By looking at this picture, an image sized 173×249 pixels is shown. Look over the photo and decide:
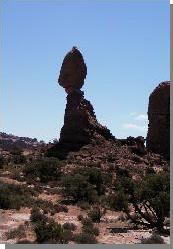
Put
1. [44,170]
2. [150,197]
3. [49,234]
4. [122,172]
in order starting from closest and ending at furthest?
[49,234] → [150,197] → [44,170] → [122,172]

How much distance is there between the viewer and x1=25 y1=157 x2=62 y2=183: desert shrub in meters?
31.4

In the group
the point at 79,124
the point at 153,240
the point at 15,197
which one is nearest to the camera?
the point at 153,240

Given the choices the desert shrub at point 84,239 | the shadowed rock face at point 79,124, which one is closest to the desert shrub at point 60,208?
the desert shrub at point 84,239

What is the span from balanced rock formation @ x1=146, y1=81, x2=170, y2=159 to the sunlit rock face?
7343mm

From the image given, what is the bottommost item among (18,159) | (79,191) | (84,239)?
(84,239)

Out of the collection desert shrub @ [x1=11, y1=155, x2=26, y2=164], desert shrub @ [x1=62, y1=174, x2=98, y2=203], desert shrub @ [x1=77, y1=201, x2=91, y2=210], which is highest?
desert shrub @ [x1=11, y1=155, x2=26, y2=164]

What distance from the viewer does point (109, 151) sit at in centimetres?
4191

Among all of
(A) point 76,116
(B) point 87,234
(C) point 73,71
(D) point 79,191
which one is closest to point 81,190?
(D) point 79,191

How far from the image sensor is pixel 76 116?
4303 centimetres

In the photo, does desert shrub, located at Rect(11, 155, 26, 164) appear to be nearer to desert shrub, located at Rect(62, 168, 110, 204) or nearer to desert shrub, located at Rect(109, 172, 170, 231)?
desert shrub, located at Rect(62, 168, 110, 204)

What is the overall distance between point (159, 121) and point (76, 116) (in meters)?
8.15

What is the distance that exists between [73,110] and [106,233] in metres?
27.7

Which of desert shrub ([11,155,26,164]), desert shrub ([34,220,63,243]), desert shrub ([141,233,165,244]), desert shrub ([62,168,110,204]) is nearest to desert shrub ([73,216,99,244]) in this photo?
Answer: desert shrub ([34,220,63,243])

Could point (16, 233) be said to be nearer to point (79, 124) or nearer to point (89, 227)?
point (89, 227)
